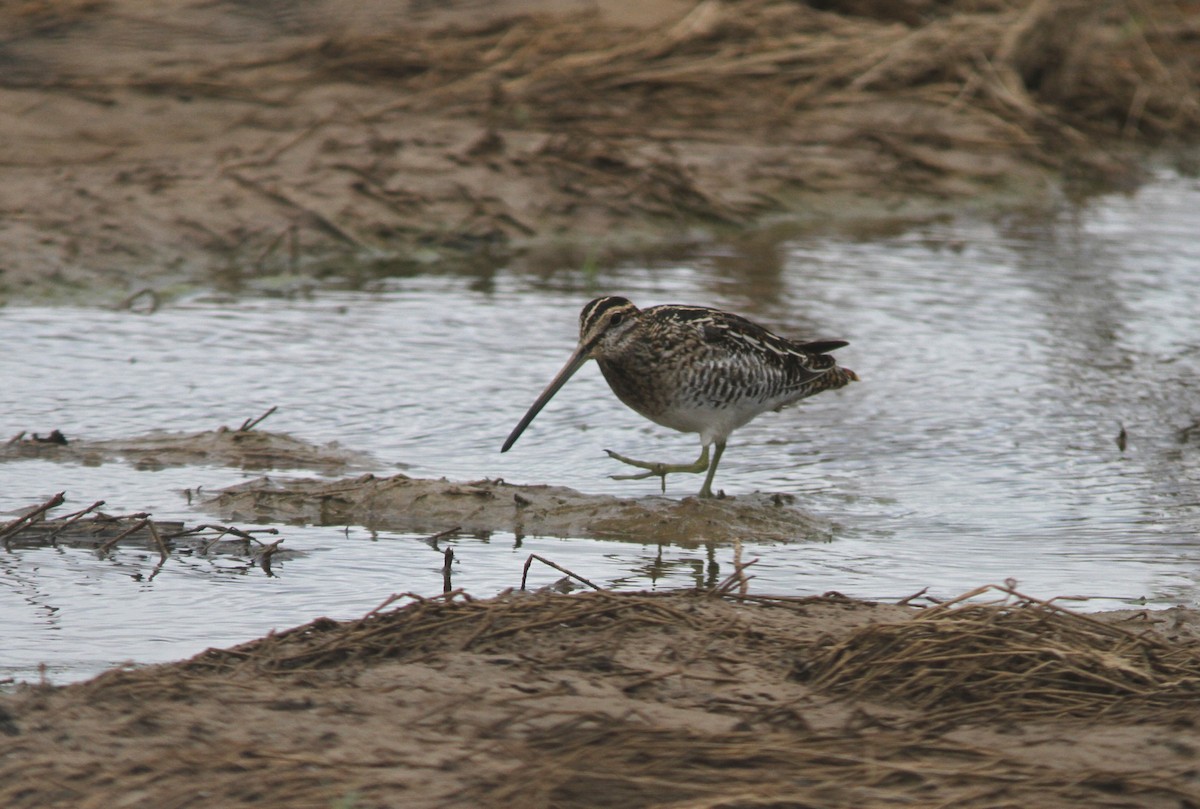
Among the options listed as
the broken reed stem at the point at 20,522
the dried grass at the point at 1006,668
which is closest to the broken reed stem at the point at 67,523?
the broken reed stem at the point at 20,522

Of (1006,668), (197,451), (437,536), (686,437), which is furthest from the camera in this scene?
(686,437)

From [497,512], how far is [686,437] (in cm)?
179

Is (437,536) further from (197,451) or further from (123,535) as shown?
(197,451)

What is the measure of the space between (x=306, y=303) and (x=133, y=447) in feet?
9.10

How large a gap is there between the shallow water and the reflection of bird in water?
0.31m

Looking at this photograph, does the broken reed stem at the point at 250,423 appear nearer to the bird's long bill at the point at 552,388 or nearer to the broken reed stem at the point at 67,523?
the bird's long bill at the point at 552,388

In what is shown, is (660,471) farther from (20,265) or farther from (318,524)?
(20,265)

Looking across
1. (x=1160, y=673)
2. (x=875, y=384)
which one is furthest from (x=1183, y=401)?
(x=1160, y=673)

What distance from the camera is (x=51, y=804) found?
Answer: 346 centimetres

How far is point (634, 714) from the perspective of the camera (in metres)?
3.87

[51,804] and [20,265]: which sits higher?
[20,265]

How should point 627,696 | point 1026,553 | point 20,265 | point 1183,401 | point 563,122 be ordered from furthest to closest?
point 563,122
point 20,265
point 1183,401
point 1026,553
point 627,696

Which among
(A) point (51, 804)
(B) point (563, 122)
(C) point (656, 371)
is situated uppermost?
(B) point (563, 122)

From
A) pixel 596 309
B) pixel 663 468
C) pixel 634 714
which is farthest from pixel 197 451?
pixel 634 714
